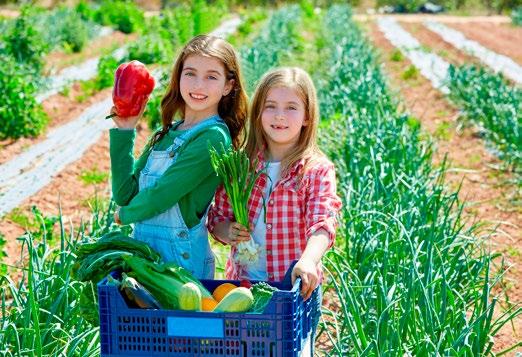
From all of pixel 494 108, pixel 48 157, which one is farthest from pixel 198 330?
pixel 494 108

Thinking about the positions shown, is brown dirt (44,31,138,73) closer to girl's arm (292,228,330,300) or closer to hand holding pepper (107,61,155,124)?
hand holding pepper (107,61,155,124)

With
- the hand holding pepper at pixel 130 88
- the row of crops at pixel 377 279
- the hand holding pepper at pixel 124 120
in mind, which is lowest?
the row of crops at pixel 377 279

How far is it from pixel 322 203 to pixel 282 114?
12.5 inches

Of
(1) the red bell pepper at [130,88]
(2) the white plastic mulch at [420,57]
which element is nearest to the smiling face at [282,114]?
(1) the red bell pepper at [130,88]

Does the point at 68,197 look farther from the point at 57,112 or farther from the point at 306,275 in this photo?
the point at 306,275

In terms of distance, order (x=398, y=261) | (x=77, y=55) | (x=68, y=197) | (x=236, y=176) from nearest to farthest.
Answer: (x=236, y=176), (x=398, y=261), (x=68, y=197), (x=77, y=55)

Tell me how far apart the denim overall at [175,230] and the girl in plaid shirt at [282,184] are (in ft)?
0.27

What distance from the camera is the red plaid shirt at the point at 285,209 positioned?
8.64 ft

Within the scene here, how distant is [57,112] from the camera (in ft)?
27.4

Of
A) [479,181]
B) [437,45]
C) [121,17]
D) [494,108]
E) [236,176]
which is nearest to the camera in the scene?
[236,176]

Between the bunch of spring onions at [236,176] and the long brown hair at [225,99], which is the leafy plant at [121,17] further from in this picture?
the bunch of spring onions at [236,176]

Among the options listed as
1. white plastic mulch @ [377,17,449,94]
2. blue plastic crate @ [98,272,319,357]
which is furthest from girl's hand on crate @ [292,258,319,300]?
white plastic mulch @ [377,17,449,94]

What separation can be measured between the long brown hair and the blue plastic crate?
31.8 inches

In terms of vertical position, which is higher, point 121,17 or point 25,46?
point 25,46
